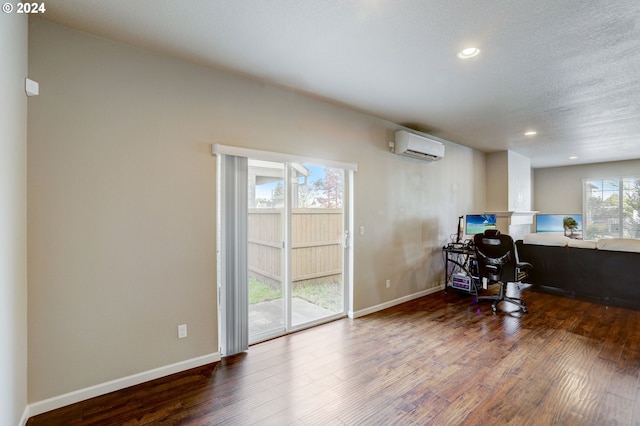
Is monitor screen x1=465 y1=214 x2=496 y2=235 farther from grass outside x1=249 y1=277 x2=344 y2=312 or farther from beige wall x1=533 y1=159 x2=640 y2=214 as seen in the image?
beige wall x1=533 y1=159 x2=640 y2=214

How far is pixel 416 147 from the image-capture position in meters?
4.25

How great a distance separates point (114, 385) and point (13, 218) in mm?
1399

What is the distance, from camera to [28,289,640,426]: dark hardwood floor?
1.94 meters

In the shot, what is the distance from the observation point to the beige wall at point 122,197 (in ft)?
6.46

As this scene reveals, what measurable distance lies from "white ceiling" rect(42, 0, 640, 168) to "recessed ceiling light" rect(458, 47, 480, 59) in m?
0.05

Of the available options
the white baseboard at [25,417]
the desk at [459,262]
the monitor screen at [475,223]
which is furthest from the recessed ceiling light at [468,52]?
the white baseboard at [25,417]

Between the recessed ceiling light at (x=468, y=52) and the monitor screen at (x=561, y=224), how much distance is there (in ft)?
24.1

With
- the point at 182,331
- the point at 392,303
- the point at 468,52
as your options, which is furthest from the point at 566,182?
the point at 182,331

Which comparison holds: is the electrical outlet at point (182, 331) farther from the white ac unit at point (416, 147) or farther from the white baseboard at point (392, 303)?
the white ac unit at point (416, 147)

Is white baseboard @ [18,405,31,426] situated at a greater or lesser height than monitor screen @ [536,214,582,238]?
lesser

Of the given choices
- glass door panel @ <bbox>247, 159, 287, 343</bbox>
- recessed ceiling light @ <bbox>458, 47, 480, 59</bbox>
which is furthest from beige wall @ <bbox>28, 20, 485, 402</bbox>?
recessed ceiling light @ <bbox>458, 47, 480, 59</bbox>

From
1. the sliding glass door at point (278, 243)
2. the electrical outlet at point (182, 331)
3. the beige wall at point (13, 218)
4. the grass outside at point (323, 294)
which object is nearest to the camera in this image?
the beige wall at point (13, 218)

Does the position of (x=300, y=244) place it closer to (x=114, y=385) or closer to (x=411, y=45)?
(x=114, y=385)

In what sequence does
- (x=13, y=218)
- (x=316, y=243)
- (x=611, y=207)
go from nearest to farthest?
(x=13, y=218) < (x=316, y=243) < (x=611, y=207)
